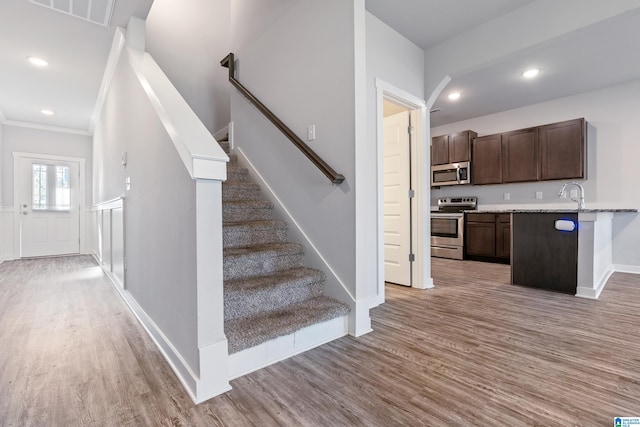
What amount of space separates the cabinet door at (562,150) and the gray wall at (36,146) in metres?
8.16

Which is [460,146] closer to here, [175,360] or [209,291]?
[209,291]

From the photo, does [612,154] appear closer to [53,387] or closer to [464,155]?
[464,155]

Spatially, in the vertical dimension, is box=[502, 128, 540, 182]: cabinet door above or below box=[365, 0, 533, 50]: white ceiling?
below

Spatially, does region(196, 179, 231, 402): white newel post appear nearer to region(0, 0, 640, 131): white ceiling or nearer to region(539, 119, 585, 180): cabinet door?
region(0, 0, 640, 131): white ceiling

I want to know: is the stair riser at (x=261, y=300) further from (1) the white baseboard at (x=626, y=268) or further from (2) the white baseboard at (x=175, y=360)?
(1) the white baseboard at (x=626, y=268)

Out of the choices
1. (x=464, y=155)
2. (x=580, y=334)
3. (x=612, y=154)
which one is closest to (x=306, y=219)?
(x=580, y=334)

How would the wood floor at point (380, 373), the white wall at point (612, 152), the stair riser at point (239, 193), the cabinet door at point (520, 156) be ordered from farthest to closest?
the cabinet door at point (520, 156), the white wall at point (612, 152), the stair riser at point (239, 193), the wood floor at point (380, 373)

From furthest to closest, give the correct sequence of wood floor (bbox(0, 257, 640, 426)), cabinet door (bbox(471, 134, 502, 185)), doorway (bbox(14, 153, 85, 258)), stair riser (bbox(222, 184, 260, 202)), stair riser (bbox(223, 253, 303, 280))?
doorway (bbox(14, 153, 85, 258))
cabinet door (bbox(471, 134, 502, 185))
stair riser (bbox(222, 184, 260, 202))
stair riser (bbox(223, 253, 303, 280))
wood floor (bbox(0, 257, 640, 426))

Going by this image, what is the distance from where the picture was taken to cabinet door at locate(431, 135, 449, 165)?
556cm

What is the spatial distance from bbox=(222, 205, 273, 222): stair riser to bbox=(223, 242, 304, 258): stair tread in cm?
35

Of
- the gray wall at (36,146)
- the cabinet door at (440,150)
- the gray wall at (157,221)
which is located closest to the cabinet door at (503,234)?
the cabinet door at (440,150)

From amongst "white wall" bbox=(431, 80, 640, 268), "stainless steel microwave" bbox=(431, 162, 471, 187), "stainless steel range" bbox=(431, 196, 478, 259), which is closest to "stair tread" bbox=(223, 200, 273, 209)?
"stainless steel range" bbox=(431, 196, 478, 259)

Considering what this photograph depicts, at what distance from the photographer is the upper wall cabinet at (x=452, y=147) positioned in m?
5.31

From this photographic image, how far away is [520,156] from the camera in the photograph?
4.80 m
